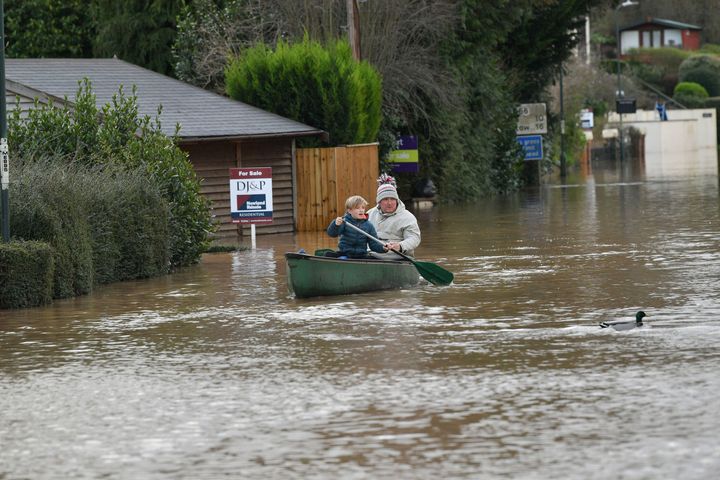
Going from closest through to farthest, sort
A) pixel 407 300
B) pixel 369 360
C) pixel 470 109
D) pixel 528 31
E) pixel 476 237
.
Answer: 1. pixel 369 360
2. pixel 407 300
3. pixel 476 237
4. pixel 470 109
5. pixel 528 31

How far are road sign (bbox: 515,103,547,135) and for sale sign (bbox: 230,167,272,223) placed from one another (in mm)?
29225

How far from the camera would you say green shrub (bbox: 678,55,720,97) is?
5310 inches

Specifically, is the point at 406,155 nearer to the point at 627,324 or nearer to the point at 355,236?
the point at 355,236

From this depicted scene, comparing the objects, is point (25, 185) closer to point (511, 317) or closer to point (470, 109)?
point (511, 317)

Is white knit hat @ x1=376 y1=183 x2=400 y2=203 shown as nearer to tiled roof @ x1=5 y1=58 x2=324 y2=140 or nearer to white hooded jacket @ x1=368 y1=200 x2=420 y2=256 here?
white hooded jacket @ x1=368 y1=200 x2=420 y2=256

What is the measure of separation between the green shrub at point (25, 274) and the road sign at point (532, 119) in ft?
130

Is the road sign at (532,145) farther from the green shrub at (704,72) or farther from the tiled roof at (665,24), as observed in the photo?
the tiled roof at (665,24)

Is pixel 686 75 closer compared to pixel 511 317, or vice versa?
pixel 511 317

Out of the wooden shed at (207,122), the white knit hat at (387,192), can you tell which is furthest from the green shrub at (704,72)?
the white knit hat at (387,192)

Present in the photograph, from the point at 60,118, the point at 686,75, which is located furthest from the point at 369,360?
the point at 686,75

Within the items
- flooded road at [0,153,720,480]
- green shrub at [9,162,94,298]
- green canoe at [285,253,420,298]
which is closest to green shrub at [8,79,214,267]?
flooded road at [0,153,720,480]

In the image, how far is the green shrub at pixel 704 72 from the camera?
443ft

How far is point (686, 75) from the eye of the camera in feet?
447

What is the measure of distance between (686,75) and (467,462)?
431ft
